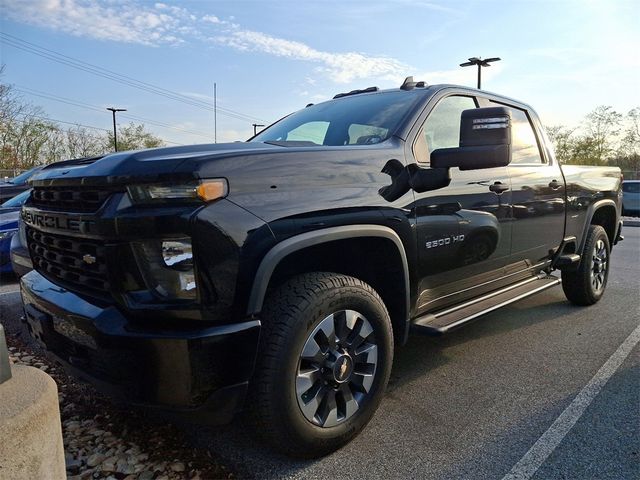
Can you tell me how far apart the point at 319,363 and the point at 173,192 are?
1.02m

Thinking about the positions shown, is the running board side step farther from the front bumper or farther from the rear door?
the front bumper

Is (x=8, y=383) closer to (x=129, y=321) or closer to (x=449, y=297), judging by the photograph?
(x=129, y=321)

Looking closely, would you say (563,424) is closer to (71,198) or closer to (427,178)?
(427,178)

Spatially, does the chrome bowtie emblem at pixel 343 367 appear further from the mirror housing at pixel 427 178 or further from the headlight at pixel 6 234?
the headlight at pixel 6 234

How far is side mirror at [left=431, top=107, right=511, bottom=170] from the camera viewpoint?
2561mm

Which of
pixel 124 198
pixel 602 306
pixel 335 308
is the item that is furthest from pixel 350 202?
pixel 602 306

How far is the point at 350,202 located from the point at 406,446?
1.26m

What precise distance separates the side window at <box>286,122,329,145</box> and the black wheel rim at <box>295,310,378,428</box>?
1407 millimetres

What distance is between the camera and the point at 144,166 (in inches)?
75.3

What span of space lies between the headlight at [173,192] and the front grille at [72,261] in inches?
10.8

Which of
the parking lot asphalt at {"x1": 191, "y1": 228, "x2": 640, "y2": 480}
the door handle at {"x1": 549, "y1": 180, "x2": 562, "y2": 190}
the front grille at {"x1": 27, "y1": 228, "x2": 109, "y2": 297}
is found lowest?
the parking lot asphalt at {"x1": 191, "y1": 228, "x2": 640, "y2": 480}

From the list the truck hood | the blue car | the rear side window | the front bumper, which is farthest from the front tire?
the rear side window

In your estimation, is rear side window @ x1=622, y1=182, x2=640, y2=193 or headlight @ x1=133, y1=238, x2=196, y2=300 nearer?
headlight @ x1=133, y1=238, x2=196, y2=300

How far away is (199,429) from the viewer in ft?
8.42
